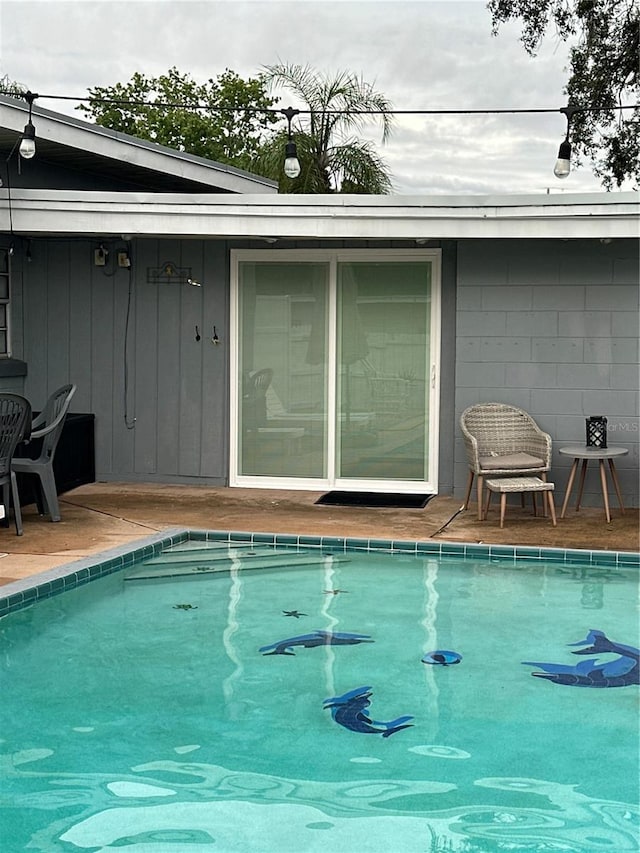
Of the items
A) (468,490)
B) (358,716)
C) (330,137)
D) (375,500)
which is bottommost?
A: (358,716)

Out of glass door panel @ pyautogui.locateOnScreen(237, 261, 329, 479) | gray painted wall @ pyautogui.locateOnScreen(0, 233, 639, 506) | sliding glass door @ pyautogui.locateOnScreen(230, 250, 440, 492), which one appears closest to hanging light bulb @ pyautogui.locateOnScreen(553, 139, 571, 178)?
gray painted wall @ pyautogui.locateOnScreen(0, 233, 639, 506)

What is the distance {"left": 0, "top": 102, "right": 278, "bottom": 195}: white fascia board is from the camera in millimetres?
8338

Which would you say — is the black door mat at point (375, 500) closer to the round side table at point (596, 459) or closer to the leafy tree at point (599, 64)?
the round side table at point (596, 459)

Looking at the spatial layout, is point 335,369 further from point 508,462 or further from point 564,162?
point 564,162

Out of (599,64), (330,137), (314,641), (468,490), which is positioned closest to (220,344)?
(468,490)

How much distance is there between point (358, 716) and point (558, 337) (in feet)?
16.4

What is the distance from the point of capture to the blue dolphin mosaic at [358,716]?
15.1 ft

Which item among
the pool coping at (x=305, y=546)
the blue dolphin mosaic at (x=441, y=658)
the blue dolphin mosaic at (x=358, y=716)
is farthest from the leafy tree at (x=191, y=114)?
the blue dolphin mosaic at (x=358, y=716)

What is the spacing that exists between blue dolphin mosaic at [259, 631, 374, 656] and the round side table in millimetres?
2966

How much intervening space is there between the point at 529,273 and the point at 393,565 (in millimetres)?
3015

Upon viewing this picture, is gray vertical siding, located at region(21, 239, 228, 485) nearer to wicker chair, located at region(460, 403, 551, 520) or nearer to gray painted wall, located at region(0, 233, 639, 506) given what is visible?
gray painted wall, located at region(0, 233, 639, 506)

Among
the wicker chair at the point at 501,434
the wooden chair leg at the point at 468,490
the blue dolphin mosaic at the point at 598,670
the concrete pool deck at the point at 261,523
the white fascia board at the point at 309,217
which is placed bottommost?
the blue dolphin mosaic at the point at 598,670

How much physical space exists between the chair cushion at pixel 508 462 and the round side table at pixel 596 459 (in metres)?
0.21

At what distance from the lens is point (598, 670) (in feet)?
17.5
